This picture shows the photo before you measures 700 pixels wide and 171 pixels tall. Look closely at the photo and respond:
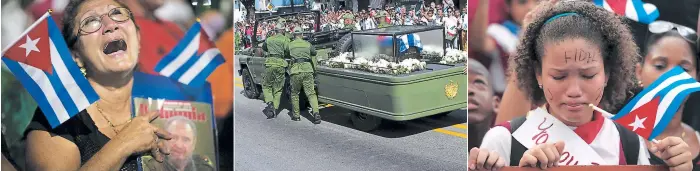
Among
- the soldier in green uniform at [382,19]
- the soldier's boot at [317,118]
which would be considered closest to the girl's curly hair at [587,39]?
the soldier in green uniform at [382,19]

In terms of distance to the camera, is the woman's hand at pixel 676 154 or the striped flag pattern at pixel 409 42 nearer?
the woman's hand at pixel 676 154

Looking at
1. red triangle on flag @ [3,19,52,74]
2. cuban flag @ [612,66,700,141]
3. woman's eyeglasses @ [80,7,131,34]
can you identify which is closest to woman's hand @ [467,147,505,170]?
cuban flag @ [612,66,700,141]

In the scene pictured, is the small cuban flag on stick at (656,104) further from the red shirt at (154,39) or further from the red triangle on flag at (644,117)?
the red shirt at (154,39)

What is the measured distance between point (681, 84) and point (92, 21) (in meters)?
3.75

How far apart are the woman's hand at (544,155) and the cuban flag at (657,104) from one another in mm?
388

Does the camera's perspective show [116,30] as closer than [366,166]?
Yes

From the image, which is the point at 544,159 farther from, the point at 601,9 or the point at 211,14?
the point at 211,14

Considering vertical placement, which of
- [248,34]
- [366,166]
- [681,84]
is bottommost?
[366,166]

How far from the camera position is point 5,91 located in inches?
184

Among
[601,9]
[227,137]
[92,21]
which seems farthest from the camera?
[227,137]

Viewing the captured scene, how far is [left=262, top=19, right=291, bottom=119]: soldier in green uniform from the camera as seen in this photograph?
17.1ft

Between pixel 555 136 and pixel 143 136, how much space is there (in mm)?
2715

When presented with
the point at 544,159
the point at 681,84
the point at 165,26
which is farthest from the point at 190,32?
the point at 681,84

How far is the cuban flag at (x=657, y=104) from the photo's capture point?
426 centimetres
